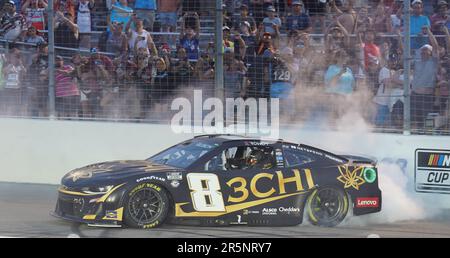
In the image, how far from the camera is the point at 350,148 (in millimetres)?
12852

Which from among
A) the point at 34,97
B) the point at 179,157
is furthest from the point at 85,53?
the point at 179,157

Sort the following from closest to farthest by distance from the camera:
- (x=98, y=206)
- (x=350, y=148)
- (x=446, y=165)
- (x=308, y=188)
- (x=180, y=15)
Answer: (x=98, y=206) → (x=308, y=188) → (x=446, y=165) → (x=350, y=148) → (x=180, y=15)

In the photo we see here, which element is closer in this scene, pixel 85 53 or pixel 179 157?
pixel 179 157

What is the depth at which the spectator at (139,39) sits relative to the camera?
45.5ft

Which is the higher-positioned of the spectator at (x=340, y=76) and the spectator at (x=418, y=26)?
the spectator at (x=418, y=26)

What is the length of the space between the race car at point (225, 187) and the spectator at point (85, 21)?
420 centimetres

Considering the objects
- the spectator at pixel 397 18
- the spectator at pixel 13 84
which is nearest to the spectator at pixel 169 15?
the spectator at pixel 13 84

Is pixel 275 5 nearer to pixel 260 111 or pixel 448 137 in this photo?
pixel 260 111

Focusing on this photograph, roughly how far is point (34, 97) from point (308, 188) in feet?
20.4

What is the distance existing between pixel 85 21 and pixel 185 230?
19.6ft

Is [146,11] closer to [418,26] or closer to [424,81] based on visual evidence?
[418,26]

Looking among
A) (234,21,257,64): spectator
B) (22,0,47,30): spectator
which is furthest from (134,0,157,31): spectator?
(22,0,47,30): spectator

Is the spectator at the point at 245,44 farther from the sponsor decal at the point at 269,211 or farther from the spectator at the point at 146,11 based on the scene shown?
the sponsor decal at the point at 269,211
